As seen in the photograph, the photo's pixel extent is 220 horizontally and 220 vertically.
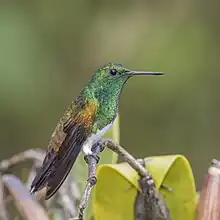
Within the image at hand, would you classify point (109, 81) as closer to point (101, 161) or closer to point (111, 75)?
point (111, 75)

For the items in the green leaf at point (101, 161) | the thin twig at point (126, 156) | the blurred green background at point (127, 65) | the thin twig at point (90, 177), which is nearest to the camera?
the thin twig at point (90, 177)

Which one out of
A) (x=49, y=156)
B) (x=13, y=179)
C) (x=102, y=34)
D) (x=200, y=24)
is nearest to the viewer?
(x=49, y=156)

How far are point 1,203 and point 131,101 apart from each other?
203 centimetres

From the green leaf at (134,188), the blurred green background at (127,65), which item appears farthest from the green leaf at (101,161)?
the blurred green background at (127,65)

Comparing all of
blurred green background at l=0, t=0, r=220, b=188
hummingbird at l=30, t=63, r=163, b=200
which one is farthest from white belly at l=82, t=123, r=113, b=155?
blurred green background at l=0, t=0, r=220, b=188

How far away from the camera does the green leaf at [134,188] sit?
2.72ft

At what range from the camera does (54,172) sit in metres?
0.74

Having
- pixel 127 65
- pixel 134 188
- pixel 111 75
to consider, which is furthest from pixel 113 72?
pixel 127 65

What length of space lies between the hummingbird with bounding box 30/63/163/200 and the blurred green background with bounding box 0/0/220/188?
1907 mm

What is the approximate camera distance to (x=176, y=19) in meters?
2.94

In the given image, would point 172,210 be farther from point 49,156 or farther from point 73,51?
point 73,51

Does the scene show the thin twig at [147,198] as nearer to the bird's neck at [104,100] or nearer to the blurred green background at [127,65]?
the bird's neck at [104,100]

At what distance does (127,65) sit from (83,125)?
6.54 ft

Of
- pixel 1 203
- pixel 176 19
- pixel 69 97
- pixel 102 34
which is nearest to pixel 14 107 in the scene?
pixel 69 97
